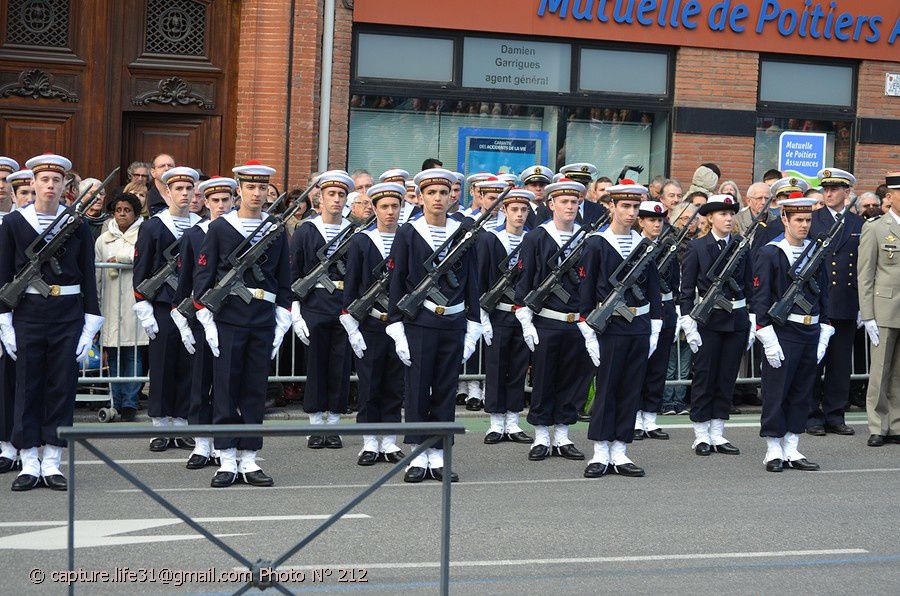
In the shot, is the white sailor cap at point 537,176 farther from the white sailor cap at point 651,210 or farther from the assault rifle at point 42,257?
the assault rifle at point 42,257

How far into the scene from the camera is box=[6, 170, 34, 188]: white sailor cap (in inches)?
433

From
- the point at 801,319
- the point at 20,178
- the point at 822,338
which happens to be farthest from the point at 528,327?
the point at 20,178

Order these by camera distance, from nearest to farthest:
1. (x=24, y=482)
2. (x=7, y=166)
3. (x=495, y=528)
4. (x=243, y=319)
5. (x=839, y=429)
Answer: (x=495, y=528)
(x=24, y=482)
(x=243, y=319)
(x=7, y=166)
(x=839, y=429)

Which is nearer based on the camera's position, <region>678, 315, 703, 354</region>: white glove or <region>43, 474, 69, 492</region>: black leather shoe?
<region>43, 474, 69, 492</region>: black leather shoe

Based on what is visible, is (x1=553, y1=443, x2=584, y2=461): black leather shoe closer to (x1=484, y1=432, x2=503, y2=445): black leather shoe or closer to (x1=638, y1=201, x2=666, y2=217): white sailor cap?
(x1=484, y1=432, x2=503, y2=445): black leather shoe

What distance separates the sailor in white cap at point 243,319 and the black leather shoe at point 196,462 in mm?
459

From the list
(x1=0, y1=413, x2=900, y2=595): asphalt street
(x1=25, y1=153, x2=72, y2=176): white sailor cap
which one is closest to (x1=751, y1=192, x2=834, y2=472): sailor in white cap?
(x1=0, y1=413, x2=900, y2=595): asphalt street

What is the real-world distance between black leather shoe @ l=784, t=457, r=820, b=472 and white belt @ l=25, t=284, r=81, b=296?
559 centimetres

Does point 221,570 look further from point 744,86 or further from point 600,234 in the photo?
point 744,86

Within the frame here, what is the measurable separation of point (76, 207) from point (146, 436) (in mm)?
5213

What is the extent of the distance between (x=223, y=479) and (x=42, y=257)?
6.48ft

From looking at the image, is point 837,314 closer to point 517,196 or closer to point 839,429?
point 839,429

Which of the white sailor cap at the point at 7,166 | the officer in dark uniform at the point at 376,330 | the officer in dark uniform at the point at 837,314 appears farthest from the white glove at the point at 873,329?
the white sailor cap at the point at 7,166

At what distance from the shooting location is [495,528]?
8.90m
